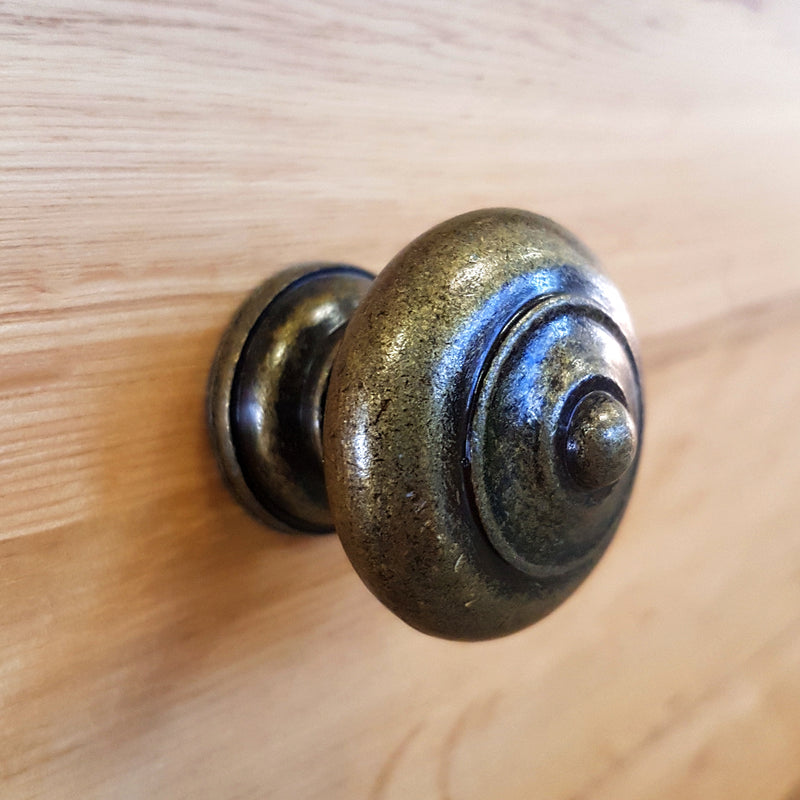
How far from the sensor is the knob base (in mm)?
257

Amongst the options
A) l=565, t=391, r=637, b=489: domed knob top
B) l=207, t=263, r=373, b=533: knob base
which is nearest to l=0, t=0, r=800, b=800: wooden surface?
l=207, t=263, r=373, b=533: knob base

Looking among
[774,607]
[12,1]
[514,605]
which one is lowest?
[774,607]

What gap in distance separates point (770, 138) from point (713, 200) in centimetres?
6

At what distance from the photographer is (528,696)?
1.24ft

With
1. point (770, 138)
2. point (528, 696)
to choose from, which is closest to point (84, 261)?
point (528, 696)

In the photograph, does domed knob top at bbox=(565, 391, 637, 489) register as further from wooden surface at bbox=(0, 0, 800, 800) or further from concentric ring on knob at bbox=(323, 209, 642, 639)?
wooden surface at bbox=(0, 0, 800, 800)

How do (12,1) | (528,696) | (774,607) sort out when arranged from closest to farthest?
(12,1) → (528,696) → (774,607)

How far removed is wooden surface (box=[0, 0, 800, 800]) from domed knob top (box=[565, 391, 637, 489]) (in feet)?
0.38

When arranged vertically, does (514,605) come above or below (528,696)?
above

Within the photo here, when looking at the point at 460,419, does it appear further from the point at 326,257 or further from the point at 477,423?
the point at 326,257

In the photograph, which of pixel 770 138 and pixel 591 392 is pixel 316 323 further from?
pixel 770 138

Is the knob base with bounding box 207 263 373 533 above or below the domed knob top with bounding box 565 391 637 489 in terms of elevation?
below

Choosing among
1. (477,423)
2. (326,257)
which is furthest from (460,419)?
(326,257)

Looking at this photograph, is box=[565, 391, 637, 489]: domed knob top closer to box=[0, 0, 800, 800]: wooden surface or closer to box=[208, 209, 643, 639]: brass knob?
box=[208, 209, 643, 639]: brass knob
